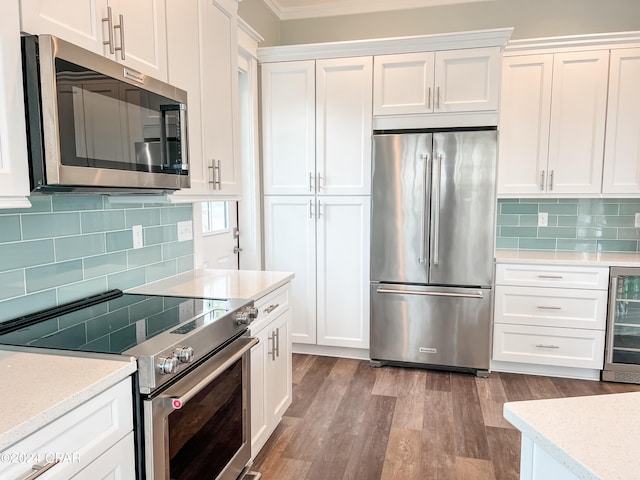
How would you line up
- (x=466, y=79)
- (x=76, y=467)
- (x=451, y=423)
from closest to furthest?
(x=76, y=467) → (x=451, y=423) → (x=466, y=79)

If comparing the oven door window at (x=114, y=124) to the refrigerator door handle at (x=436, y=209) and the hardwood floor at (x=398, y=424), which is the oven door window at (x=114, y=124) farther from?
the refrigerator door handle at (x=436, y=209)

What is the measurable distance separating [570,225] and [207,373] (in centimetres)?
328

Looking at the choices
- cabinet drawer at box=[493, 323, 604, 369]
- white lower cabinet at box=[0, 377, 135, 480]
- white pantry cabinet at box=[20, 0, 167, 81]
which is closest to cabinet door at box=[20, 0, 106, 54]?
white pantry cabinet at box=[20, 0, 167, 81]

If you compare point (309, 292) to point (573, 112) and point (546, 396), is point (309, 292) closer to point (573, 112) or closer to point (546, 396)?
point (546, 396)

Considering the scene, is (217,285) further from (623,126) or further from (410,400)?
(623,126)

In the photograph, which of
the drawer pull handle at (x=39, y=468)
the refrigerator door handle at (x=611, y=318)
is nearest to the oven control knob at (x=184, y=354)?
the drawer pull handle at (x=39, y=468)

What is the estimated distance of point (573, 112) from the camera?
3.30 m

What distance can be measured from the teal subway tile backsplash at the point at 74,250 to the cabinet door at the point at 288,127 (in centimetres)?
137

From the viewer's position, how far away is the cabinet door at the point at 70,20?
1218 mm

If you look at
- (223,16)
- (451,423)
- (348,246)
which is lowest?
(451,423)

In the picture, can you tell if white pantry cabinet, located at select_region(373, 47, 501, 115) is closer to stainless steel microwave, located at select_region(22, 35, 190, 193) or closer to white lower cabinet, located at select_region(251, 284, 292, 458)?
white lower cabinet, located at select_region(251, 284, 292, 458)

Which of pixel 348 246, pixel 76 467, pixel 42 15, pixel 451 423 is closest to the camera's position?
pixel 76 467

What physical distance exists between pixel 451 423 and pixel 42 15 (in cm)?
272

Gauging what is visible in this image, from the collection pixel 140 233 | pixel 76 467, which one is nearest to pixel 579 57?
pixel 140 233
